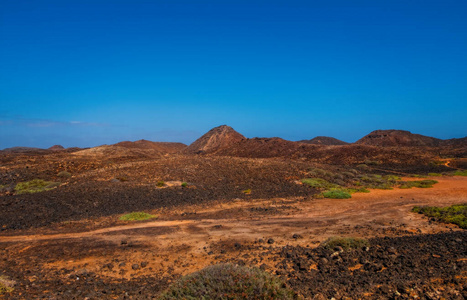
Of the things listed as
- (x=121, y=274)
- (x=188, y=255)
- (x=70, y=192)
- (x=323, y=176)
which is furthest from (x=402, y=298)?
(x=323, y=176)

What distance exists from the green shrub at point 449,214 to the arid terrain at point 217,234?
370 millimetres

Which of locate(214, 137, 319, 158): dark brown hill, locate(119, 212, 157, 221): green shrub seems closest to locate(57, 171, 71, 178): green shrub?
locate(119, 212, 157, 221): green shrub

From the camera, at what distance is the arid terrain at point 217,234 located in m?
6.68

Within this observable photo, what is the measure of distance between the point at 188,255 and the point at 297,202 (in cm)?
949

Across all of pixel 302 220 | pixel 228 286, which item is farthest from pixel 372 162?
pixel 228 286

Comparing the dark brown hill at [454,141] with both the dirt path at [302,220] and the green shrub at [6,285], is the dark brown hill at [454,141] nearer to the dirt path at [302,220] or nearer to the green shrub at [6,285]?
the dirt path at [302,220]

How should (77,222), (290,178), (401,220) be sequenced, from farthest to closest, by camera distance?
(290,178), (77,222), (401,220)

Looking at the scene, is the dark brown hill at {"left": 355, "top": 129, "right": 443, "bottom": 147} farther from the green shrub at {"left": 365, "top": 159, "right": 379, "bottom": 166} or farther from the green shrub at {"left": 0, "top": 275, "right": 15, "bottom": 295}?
the green shrub at {"left": 0, "top": 275, "right": 15, "bottom": 295}

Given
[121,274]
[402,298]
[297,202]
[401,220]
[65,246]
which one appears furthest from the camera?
[297,202]

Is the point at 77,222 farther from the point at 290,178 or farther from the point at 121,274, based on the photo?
the point at 290,178

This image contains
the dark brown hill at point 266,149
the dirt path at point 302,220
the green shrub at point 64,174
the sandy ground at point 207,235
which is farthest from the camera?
the dark brown hill at point 266,149

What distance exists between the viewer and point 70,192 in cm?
1842

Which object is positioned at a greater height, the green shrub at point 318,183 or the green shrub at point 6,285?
the green shrub at point 318,183

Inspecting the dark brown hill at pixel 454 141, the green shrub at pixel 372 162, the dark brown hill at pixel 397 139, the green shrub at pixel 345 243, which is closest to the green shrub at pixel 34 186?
the green shrub at pixel 345 243
